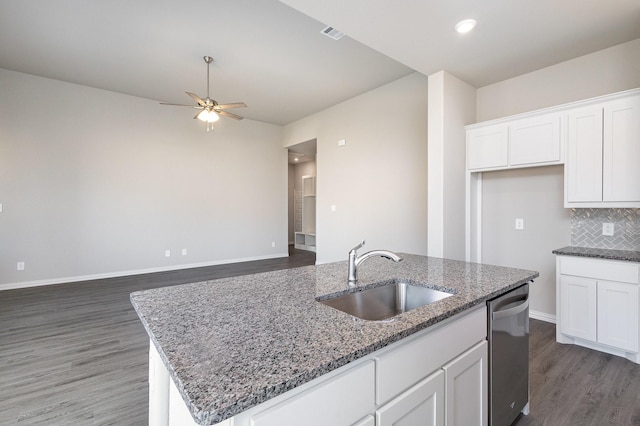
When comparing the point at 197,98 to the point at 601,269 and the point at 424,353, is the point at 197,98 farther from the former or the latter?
the point at 601,269

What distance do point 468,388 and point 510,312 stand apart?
49 centimetres

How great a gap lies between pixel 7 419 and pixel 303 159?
812 cm

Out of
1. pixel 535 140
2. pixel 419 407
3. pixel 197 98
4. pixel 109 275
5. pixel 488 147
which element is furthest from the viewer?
pixel 109 275

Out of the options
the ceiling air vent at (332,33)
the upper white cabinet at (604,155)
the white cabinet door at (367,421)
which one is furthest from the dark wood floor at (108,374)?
the ceiling air vent at (332,33)

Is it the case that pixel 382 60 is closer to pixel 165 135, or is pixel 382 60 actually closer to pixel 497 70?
pixel 497 70

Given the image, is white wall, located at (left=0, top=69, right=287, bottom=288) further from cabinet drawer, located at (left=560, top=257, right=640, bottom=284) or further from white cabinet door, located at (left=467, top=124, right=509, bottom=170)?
cabinet drawer, located at (left=560, top=257, right=640, bottom=284)

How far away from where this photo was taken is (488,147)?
3.41 metres

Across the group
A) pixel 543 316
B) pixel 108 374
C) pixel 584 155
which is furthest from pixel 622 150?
pixel 108 374

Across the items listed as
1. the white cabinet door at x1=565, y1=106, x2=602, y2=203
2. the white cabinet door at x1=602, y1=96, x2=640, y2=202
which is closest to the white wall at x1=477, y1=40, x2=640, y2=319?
the white cabinet door at x1=565, y1=106, x2=602, y2=203

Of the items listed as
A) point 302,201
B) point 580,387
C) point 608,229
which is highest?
point 302,201

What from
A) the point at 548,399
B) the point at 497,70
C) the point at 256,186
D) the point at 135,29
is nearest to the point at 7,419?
the point at 548,399

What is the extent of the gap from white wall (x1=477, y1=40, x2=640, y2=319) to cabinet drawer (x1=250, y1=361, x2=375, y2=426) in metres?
3.34

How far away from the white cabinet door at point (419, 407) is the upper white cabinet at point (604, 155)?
2.64 meters

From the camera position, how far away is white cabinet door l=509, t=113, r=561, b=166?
2.92m
